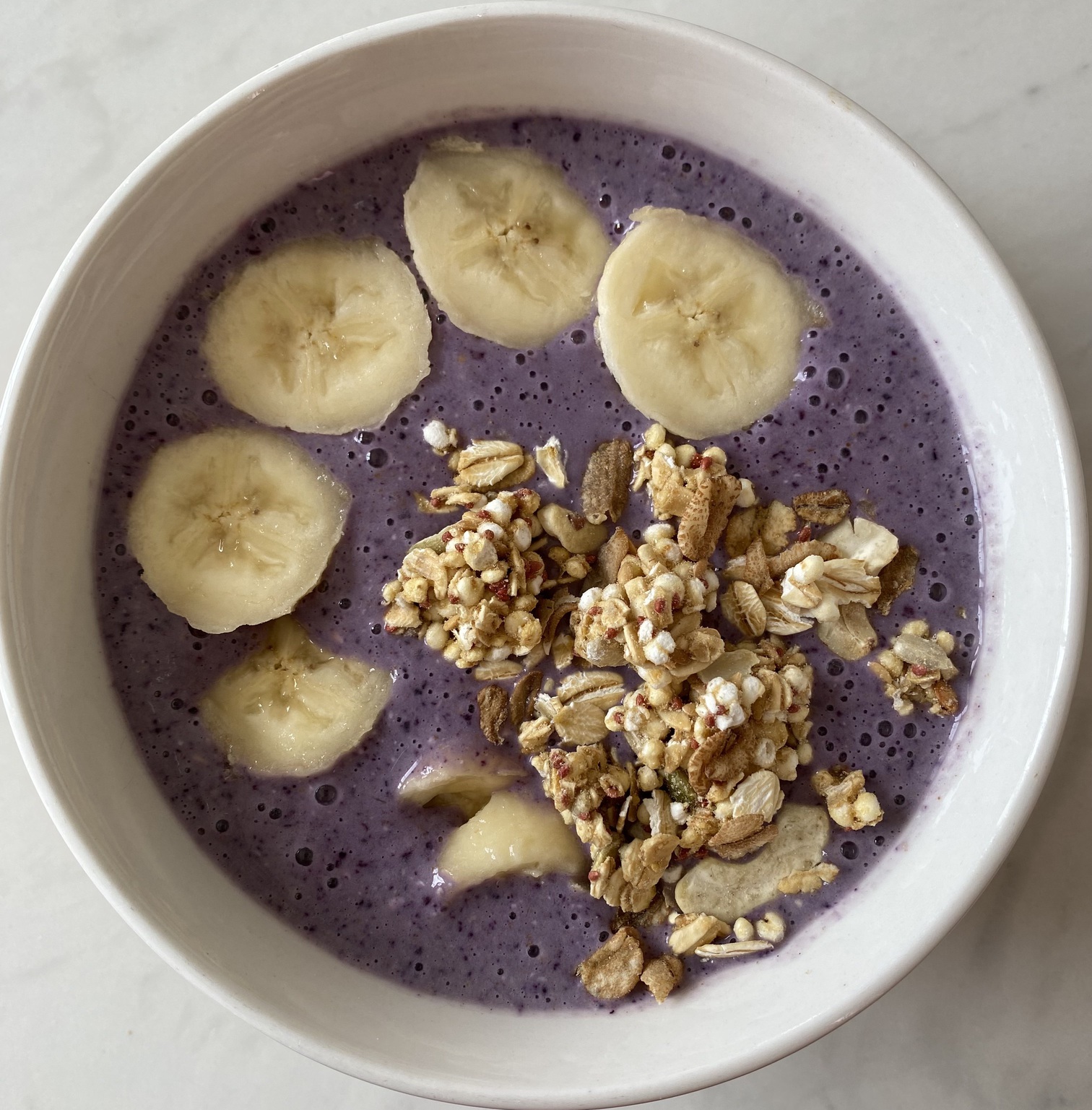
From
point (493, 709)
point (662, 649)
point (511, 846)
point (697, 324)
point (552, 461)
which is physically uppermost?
point (697, 324)

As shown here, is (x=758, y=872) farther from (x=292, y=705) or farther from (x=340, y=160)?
(x=340, y=160)

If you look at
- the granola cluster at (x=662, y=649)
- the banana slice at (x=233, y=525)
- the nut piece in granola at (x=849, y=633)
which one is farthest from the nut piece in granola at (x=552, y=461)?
the nut piece in granola at (x=849, y=633)

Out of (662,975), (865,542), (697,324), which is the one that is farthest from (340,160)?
(662,975)

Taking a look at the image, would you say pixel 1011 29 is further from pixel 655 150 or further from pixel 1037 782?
pixel 1037 782

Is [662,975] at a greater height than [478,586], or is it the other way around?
[478,586]

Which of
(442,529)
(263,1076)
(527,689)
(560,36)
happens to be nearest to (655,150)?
(560,36)

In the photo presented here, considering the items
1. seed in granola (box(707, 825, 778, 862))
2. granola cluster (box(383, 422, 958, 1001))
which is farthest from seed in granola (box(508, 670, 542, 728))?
seed in granola (box(707, 825, 778, 862))

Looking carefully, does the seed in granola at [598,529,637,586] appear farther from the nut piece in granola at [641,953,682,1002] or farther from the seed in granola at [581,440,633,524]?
the nut piece in granola at [641,953,682,1002]
